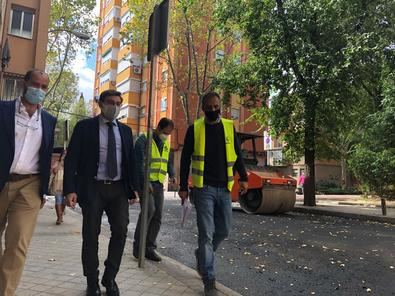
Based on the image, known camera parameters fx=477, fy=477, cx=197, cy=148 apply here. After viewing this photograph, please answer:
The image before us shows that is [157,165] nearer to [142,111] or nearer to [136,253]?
[136,253]

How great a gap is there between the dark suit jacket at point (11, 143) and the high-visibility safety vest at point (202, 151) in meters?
1.57

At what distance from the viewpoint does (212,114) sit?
5121 mm

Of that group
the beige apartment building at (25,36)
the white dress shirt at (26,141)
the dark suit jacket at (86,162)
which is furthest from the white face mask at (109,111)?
the beige apartment building at (25,36)

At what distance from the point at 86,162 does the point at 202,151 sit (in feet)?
4.00

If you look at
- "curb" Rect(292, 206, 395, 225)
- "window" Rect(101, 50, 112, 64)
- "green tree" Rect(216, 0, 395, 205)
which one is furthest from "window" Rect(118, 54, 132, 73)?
"curb" Rect(292, 206, 395, 225)

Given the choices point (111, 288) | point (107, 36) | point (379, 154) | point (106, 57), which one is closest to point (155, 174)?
point (111, 288)

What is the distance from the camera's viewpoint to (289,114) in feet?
63.7

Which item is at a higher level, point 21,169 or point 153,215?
point 21,169

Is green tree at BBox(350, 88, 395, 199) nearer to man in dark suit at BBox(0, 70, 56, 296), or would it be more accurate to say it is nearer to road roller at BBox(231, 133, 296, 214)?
road roller at BBox(231, 133, 296, 214)

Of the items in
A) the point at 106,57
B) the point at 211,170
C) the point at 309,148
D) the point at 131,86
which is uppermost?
the point at 106,57

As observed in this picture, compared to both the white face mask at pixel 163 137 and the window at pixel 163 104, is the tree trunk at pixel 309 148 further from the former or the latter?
the window at pixel 163 104

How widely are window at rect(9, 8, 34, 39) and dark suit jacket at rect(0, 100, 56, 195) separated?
63.9 ft

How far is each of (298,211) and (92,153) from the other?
1434 centimetres

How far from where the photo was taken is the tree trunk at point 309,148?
725 inches
